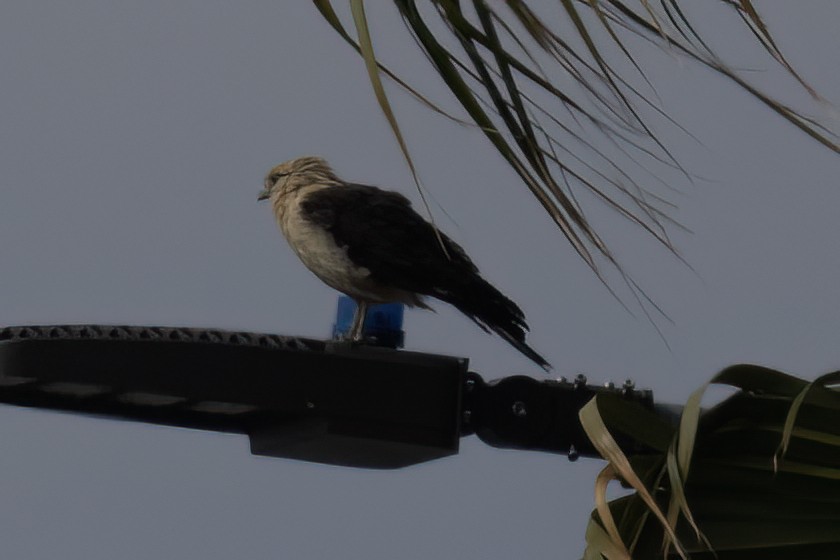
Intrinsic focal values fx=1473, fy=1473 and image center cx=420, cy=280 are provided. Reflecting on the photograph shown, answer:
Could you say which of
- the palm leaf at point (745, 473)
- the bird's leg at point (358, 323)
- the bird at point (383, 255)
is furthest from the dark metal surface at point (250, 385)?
the bird at point (383, 255)

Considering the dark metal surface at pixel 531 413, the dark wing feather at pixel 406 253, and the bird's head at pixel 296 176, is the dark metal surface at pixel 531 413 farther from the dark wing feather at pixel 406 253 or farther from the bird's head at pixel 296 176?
the bird's head at pixel 296 176

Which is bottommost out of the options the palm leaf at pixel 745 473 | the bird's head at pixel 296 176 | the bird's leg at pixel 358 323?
the palm leaf at pixel 745 473

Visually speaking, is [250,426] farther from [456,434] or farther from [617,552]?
[617,552]

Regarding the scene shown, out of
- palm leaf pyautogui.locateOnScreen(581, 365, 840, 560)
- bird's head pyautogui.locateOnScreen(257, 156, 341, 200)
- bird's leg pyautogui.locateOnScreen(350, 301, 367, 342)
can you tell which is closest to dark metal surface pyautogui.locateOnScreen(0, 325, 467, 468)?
palm leaf pyautogui.locateOnScreen(581, 365, 840, 560)

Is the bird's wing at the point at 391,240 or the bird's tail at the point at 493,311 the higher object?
the bird's wing at the point at 391,240

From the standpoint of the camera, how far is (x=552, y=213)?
6.07 ft

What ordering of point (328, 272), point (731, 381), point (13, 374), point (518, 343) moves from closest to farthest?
1. point (731, 381)
2. point (13, 374)
3. point (518, 343)
4. point (328, 272)

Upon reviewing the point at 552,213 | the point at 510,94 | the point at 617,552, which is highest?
the point at 510,94

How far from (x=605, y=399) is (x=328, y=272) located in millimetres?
2486

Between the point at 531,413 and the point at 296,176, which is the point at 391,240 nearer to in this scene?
the point at 296,176

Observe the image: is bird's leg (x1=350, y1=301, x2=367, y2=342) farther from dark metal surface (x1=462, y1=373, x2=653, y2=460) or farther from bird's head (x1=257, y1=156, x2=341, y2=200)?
bird's head (x1=257, y1=156, x2=341, y2=200)

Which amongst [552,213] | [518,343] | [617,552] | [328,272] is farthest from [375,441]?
[328,272]

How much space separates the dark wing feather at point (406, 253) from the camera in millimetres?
3994

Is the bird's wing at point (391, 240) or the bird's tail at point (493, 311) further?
the bird's wing at point (391, 240)
